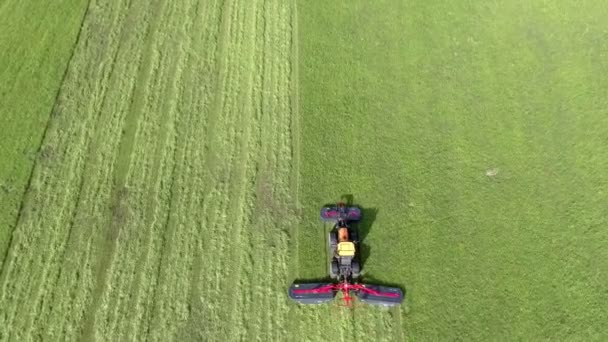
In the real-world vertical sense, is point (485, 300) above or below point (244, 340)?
above

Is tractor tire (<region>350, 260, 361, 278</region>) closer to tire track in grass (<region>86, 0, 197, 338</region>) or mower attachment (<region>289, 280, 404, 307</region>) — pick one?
mower attachment (<region>289, 280, 404, 307</region>)

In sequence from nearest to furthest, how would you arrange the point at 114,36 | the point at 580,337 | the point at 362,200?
the point at 580,337 < the point at 362,200 < the point at 114,36

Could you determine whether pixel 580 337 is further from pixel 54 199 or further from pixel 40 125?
pixel 40 125

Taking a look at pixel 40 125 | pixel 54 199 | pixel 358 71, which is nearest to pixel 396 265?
pixel 358 71

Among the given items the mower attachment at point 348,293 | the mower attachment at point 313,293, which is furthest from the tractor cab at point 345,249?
the mower attachment at point 313,293

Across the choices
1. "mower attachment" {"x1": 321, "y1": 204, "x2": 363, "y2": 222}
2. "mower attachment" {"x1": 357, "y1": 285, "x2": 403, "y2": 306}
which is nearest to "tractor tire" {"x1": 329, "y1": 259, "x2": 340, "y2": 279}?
"mower attachment" {"x1": 357, "y1": 285, "x2": 403, "y2": 306}

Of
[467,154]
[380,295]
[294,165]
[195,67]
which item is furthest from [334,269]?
[195,67]
